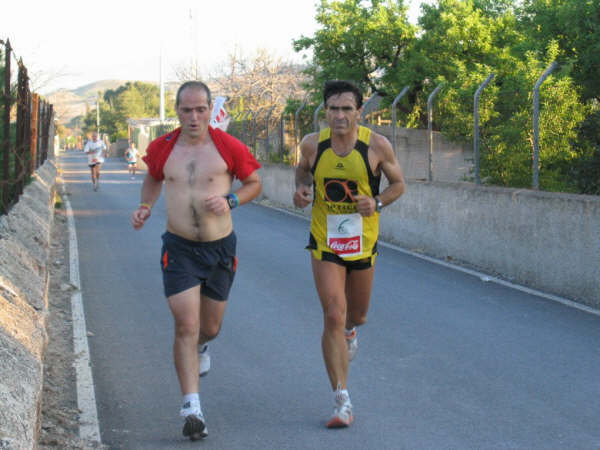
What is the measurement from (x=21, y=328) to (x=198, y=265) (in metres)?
1.41

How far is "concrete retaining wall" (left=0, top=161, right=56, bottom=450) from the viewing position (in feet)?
13.7

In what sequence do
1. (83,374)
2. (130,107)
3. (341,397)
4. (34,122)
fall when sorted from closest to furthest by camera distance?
(341,397) < (83,374) < (34,122) < (130,107)

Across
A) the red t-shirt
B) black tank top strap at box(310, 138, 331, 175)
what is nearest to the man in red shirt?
the red t-shirt

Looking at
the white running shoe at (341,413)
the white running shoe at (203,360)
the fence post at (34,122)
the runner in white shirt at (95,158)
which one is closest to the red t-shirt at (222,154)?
the white running shoe at (203,360)

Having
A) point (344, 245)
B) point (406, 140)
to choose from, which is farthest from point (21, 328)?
point (406, 140)

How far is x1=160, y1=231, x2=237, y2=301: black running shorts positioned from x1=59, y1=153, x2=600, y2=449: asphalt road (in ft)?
2.73

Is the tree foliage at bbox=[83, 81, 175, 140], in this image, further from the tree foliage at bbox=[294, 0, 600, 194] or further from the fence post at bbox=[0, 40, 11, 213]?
the fence post at bbox=[0, 40, 11, 213]

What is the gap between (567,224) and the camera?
9836 millimetres

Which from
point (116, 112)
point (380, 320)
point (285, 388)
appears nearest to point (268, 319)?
point (380, 320)

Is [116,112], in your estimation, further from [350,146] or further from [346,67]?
[350,146]

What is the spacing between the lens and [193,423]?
5.04 m

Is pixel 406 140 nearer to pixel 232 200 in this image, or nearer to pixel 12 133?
pixel 12 133

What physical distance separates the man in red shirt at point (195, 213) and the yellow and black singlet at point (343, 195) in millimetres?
431

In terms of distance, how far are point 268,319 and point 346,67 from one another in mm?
24262
